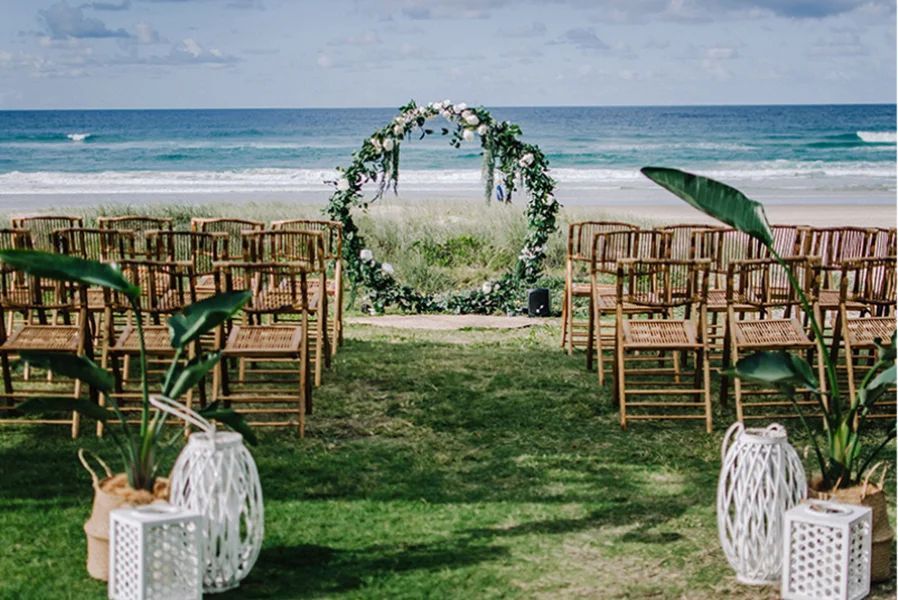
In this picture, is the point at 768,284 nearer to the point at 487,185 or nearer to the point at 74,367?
the point at 74,367

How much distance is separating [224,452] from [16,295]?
3758mm

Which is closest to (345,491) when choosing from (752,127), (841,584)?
(841,584)

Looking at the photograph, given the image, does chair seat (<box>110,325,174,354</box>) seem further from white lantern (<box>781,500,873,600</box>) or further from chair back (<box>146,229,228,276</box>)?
white lantern (<box>781,500,873,600</box>)

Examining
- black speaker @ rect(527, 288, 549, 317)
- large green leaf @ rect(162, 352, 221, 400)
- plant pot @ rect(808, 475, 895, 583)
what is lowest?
plant pot @ rect(808, 475, 895, 583)

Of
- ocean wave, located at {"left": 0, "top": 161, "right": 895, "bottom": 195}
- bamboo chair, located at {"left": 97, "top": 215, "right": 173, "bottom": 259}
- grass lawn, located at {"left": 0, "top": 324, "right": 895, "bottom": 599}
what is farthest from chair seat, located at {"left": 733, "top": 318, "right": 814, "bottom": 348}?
ocean wave, located at {"left": 0, "top": 161, "right": 895, "bottom": 195}

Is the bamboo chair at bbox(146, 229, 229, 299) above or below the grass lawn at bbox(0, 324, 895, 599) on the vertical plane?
above

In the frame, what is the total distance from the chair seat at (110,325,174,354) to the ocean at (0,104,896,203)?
916 inches

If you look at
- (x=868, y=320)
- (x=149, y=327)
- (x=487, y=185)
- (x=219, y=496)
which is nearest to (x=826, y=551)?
(x=219, y=496)

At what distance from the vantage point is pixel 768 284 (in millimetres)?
7699

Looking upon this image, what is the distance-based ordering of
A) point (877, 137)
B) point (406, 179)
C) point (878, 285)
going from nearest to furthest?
point (878, 285), point (406, 179), point (877, 137)

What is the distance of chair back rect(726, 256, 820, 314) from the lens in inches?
288

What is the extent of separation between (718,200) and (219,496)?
2.31 meters

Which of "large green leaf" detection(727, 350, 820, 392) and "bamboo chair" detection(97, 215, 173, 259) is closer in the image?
"large green leaf" detection(727, 350, 820, 392)

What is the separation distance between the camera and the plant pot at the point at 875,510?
5059mm
